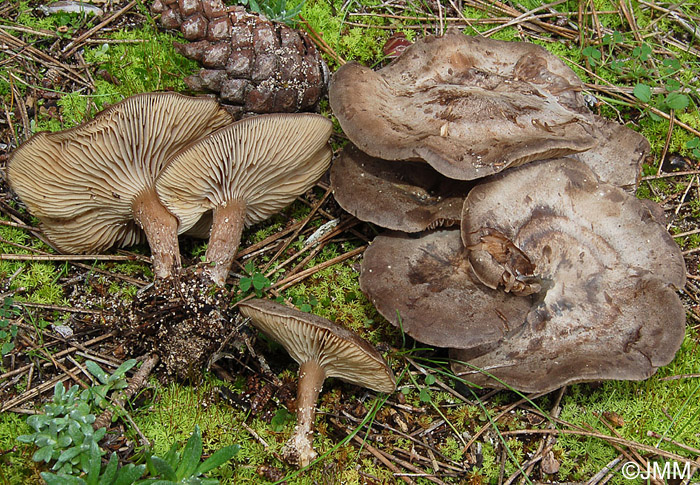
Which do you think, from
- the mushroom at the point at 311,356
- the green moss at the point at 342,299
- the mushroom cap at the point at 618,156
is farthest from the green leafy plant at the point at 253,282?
the mushroom cap at the point at 618,156

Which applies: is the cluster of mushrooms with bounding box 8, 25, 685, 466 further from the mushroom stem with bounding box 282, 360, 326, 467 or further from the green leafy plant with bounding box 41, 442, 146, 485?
the green leafy plant with bounding box 41, 442, 146, 485

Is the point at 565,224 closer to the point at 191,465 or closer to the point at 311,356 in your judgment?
the point at 311,356

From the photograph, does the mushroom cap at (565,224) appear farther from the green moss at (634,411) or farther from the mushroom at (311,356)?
the mushroom at (311,356)

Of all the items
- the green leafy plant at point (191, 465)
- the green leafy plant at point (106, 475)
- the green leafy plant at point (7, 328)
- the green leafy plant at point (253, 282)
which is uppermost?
the green leafy plant at point (7, 328)

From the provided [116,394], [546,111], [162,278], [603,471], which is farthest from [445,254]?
[116,394]

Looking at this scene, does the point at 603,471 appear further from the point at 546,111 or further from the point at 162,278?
the point at 162,278
